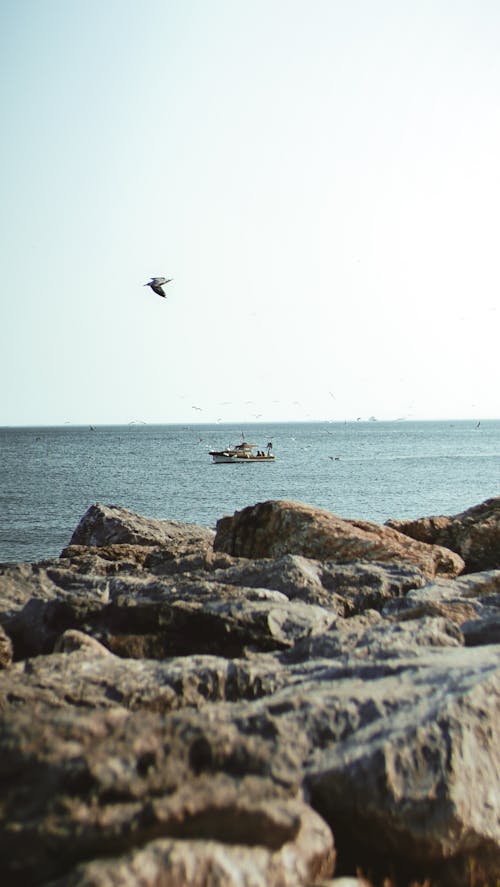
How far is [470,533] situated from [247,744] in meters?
9.65

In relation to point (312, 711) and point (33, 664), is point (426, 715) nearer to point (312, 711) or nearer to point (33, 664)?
point (312, 711)

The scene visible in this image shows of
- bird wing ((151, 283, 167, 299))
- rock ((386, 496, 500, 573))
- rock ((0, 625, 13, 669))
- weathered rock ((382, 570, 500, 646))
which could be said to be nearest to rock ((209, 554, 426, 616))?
weathered rock ((382, 570, 500, 646))

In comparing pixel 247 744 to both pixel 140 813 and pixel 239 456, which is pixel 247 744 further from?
pixel 239 456

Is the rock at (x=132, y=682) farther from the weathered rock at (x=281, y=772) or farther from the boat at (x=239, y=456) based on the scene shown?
the boat at (x=239, y=456)

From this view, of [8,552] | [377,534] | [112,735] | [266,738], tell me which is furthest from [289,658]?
[8,552]

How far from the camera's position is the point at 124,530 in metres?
18.8

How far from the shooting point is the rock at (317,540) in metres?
10.5

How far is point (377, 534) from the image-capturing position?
1145 cm

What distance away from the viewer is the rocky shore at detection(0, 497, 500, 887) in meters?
2.99

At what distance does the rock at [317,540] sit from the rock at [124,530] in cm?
556

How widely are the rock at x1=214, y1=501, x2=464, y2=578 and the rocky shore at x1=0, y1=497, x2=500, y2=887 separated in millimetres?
3290

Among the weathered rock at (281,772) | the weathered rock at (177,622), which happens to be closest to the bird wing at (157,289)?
the weathered rock at (177,622)

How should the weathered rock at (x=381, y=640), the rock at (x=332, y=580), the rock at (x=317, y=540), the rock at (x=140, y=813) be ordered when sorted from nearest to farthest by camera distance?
the rock at (x=140, y=813) < the weathered rock at (x=381, y=640) < the rock at (x=332, y=580) < the rock at (x=317, y=540)

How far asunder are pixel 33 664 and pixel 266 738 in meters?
2.23
